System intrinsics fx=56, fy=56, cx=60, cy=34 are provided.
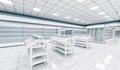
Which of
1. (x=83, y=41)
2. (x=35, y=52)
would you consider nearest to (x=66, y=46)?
(x=35, y=52)

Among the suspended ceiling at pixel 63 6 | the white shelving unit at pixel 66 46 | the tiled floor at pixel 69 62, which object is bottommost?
the tiled floor at pixel 69 62

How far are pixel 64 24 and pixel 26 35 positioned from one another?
5327 mm

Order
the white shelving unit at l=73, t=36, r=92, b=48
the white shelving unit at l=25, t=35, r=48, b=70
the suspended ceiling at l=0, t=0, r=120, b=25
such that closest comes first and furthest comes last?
the white shelving unit at l=25, t=35, r=48, b=70 < the suspended ceiling at l=0, t=0, r=120, b=25 < the white shelving unit at l=73, t=36, r=92, b=48

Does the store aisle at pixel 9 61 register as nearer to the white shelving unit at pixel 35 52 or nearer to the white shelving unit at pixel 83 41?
the white shelving unit at pixel 35 52

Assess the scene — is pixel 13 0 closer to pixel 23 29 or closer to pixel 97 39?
pixel 23 29

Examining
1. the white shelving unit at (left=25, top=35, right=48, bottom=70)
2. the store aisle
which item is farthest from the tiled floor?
the white shelving unit at (left=25, top=35, right=48, bottom=70)

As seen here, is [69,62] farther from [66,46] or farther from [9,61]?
[9,61]

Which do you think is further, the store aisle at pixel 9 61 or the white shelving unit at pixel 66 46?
the white shelving unit at pixel 66 46

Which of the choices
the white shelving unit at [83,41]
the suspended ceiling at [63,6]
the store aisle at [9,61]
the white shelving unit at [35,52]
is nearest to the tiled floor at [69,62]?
the store aisle at [9,61]

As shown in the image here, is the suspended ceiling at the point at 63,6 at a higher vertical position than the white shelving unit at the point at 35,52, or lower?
higher

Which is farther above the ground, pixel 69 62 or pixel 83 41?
pixel 83 41

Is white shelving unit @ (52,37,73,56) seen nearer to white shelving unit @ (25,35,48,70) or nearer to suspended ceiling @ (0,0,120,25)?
white shelving unit @ (25,35,48,70)

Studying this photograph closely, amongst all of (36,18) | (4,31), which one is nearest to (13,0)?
(36,18)

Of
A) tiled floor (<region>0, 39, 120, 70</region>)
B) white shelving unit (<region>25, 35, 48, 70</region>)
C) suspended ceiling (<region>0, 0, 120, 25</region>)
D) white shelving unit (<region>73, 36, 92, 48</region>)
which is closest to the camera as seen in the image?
white shelving unit (<region>25, 35, 48, 70</region>)
